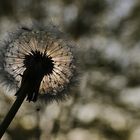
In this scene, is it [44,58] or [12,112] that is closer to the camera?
[12,112]

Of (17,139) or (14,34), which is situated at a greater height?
(17,139)

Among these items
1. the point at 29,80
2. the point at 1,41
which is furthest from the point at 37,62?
the point at 1,41

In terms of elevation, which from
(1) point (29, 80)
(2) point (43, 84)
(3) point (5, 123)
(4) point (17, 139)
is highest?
(4) point (17, 139)

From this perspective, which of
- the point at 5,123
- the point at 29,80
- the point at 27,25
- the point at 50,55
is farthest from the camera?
the point at 27,25

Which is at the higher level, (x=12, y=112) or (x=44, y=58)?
(x=44, y=58)

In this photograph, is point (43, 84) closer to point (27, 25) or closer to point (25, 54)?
point (25, 54)

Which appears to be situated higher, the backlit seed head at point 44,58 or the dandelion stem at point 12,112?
the backlit seed head at point 44,58

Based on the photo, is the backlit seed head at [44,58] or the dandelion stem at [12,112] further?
the backlit seed head at [44,58]

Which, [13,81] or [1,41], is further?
[1,41]
